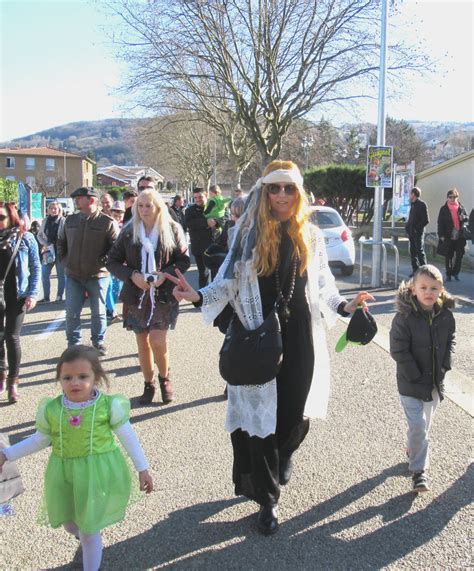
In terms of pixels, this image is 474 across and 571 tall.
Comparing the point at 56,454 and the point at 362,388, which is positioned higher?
the point at 56,454

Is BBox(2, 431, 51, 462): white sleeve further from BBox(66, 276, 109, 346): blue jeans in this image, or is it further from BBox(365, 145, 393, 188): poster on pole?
BBox(365, 145, 393, 188): poster on pole

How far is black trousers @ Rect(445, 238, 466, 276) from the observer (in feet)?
39.0

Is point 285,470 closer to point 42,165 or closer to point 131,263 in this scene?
point 131,263

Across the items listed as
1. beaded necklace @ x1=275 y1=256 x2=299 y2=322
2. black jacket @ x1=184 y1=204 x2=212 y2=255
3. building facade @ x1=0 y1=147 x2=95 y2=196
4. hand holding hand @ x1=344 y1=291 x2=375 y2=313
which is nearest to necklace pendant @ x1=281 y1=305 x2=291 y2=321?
beaded necklace @ x1=275 y1=256 x2=299 y2=322

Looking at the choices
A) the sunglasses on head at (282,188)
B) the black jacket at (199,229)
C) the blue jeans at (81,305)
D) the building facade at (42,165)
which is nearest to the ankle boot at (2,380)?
the blue jeans at (81,305)

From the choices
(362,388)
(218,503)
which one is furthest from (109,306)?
(218,503)

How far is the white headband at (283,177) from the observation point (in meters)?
2.90

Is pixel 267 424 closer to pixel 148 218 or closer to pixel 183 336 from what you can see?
pixel 148 218

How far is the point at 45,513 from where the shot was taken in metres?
2.54

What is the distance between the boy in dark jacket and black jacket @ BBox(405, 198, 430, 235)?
841 cm

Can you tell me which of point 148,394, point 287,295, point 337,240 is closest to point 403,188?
point 337,240

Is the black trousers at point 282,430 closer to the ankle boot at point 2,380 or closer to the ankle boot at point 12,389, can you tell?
the ankle boot at point 12,389

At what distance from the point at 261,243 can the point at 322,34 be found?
1817 centimetres

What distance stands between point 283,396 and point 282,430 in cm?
20
